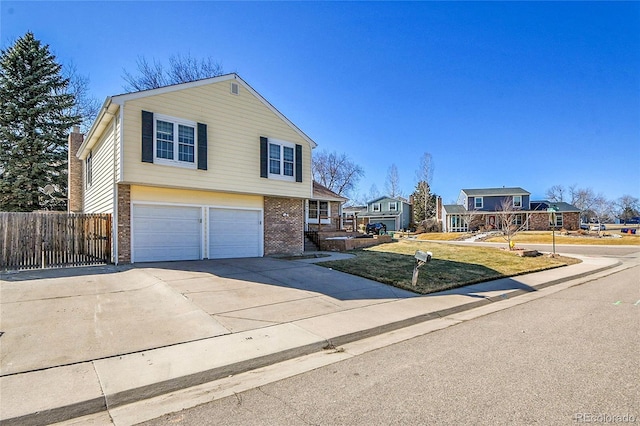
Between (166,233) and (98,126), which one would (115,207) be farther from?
(98,126)

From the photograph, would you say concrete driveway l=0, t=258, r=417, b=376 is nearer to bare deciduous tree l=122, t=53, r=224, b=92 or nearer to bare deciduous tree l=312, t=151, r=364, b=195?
bare deciduous tree l=122, t=53, r=224, b=92

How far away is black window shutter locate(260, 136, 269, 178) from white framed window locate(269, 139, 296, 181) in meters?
0.29

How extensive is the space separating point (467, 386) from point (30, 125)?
27.4m

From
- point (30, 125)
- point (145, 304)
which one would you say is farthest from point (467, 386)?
point (30, 125)

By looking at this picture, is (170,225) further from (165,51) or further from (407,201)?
(407,201)

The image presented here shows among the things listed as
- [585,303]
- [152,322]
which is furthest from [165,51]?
[585,303]

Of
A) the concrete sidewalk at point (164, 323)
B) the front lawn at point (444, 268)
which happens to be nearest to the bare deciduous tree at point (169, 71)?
the concrete sidewalk at point (164, 323)

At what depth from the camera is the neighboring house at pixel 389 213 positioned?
4941 cm

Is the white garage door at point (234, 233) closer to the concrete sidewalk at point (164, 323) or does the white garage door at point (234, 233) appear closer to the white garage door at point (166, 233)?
the white garage door at point (166, 233)

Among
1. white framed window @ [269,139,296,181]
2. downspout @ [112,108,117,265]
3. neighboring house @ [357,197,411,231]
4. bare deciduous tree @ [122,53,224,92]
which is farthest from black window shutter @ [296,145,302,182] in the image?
neighboring house @ [357,197,411,231]

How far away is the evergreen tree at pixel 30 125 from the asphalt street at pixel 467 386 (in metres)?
24.4

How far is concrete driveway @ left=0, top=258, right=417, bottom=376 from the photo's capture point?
4.70 metres

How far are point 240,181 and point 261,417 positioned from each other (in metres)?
11.1

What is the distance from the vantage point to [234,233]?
1390 centimetres
